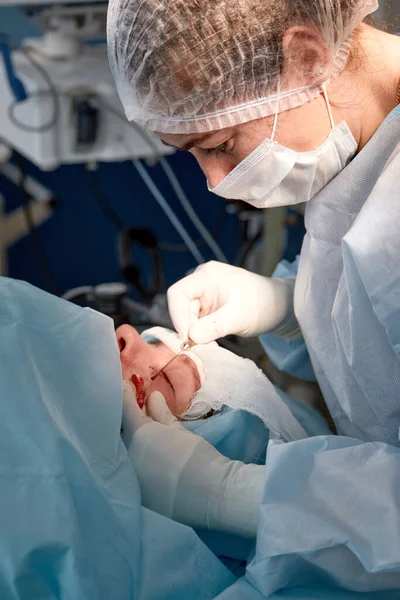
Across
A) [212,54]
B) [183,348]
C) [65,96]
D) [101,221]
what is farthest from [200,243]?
[212,54]

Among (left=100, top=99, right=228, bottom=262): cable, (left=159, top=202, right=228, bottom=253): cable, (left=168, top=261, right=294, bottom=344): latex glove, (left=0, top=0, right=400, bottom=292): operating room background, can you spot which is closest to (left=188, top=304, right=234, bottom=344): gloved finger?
(left=168, top=261, right=294, bottom=344): latex glove

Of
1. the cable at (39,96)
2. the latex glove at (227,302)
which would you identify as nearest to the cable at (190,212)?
the cable at (39,96)

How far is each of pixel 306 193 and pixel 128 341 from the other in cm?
44

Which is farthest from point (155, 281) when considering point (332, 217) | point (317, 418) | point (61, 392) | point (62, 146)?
point (61, 392)

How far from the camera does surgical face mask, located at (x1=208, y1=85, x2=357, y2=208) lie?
1188 millimetres

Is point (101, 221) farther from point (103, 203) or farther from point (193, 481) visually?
point (193, 481)

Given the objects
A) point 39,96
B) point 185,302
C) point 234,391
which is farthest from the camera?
point 39,96

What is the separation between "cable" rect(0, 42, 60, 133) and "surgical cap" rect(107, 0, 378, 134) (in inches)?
49.7

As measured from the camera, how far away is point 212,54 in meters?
1.07

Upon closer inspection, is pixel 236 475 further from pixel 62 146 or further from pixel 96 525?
pixel 62 146

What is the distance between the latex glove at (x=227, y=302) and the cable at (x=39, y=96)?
3.55 ft

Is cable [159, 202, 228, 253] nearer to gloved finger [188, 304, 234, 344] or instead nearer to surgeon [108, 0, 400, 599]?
gloved finger [188, 304, 234, 344]

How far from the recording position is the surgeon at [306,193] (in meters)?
0.96

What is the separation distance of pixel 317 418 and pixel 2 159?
150 cm
